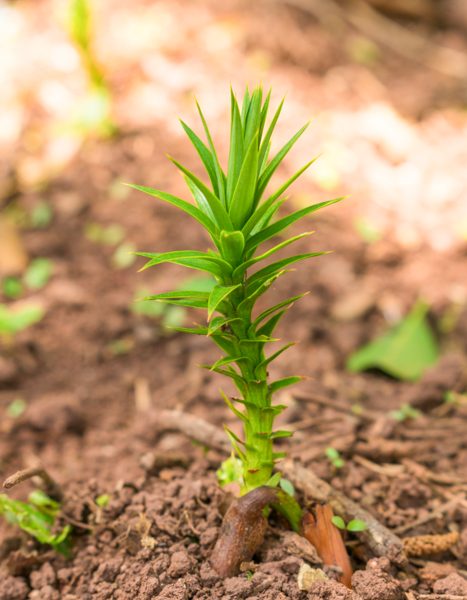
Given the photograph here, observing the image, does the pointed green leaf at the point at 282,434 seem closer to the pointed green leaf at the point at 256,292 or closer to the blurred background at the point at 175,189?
Result: the pointed green leaf at the point at 256,292

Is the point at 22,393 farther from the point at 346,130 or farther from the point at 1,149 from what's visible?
the point at 346,130

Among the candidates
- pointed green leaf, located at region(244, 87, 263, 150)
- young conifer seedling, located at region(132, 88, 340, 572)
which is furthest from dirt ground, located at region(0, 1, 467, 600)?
pointed green leaf, located at region(244, 87, 263, 150)

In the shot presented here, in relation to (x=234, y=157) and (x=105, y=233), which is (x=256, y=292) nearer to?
(x=234, y=157)

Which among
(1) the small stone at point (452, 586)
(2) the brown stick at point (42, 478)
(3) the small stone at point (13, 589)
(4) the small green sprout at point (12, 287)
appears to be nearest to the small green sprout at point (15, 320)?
(4) the small green sprout at point (12, 287)

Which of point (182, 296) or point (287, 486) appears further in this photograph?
point (287, 486)

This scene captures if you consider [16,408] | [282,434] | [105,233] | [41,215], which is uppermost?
[41,215]

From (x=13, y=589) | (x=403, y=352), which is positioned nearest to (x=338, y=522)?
(x=13, y=589)

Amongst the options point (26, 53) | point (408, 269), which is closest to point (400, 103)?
point (408, 269)

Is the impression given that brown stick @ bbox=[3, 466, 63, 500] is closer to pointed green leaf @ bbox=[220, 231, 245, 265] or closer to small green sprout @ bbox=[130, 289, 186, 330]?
pointed green leaf @ bbox=[220, 231, 245, 265]
